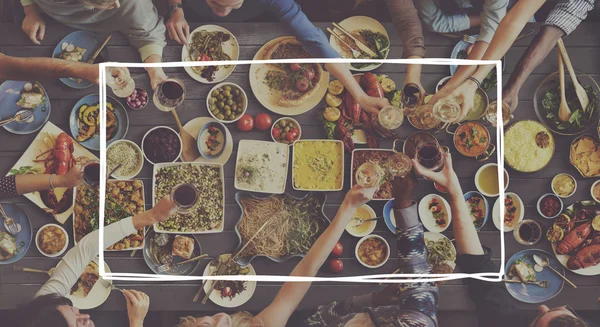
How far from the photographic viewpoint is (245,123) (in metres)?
2.72

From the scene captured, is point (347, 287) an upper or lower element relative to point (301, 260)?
lower

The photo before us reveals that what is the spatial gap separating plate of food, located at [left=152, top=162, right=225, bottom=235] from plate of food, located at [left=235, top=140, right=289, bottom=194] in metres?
0.14

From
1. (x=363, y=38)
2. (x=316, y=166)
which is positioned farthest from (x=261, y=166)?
(x=363, y=38)

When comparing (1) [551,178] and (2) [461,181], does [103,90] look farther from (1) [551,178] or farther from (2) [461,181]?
(1) [551,178]

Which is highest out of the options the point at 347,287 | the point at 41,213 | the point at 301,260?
the point at 41,213

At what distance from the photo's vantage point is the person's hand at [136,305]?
273 centimetres

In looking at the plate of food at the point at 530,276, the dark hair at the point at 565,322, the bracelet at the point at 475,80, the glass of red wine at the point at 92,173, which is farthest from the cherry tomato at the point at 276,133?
the dark hair at the point at 565,322

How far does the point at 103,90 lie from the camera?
8.90ft

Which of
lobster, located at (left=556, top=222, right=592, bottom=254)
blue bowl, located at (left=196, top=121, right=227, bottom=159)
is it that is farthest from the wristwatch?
lobster, located at (left=556, top=222, right=592, bottom=254)

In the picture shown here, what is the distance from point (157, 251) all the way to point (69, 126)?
3.21 feet

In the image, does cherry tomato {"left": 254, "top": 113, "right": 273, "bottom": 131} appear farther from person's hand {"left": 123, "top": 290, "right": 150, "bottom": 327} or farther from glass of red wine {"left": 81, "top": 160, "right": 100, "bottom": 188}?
person's hand {"left": 123, "top": 290, "right": 150, "bottom": 327}

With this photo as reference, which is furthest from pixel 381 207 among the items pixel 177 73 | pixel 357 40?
pixel 177 73

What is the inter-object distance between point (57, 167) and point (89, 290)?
810 millimetres

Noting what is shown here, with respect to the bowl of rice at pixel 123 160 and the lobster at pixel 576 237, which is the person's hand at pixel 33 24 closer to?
the bowl of rice at pixel 123 160
